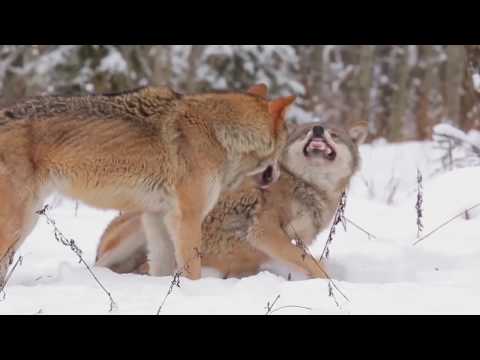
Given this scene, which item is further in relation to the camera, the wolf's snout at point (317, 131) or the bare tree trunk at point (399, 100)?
the bare tree trunk at point (399, 100)

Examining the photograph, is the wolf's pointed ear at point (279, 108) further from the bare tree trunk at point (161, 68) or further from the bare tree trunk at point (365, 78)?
the bare tree trunk at point (365, 78)

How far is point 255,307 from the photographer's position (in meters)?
4.29

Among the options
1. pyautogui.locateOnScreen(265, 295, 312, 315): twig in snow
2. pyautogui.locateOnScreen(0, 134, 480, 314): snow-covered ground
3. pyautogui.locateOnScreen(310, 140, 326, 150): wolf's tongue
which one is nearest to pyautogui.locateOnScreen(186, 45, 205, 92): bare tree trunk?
pyautogui.locateOnScreen(0, 134, 480, 314): snow-covered ground

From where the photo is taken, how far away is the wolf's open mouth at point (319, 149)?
22.0 ft

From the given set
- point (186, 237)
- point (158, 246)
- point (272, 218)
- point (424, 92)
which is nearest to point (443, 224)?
point (272, 218)

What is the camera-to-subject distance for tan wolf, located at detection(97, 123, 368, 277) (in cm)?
652

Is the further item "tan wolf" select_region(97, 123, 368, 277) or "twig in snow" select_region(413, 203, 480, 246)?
"twig in snow" select_region(413, 203, 480, 246)

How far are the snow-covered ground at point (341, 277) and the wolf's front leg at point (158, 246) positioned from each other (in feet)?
1.25

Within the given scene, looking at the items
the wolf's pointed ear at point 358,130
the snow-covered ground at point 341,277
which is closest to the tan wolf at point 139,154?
the snow-covered ground at point 341,277

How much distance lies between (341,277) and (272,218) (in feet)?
2.71

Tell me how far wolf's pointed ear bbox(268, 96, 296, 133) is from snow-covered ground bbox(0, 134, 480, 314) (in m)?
1.41

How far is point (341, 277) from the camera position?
657cm

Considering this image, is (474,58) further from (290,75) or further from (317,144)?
(290,75)

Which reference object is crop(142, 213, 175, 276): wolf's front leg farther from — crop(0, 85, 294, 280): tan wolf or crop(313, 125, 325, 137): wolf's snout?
crop(313, 125, 325, 137): wolf's snout
